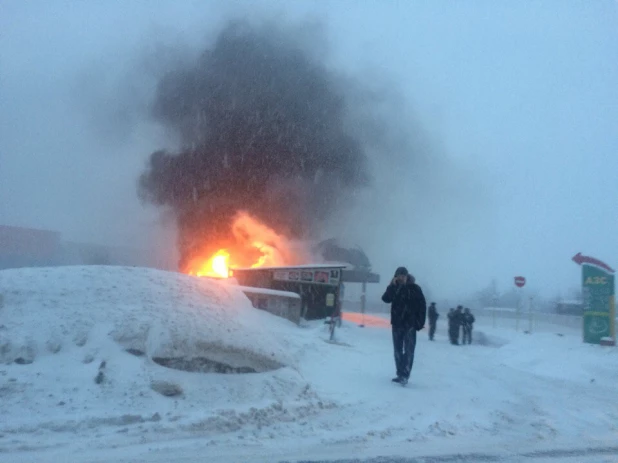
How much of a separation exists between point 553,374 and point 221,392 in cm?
687

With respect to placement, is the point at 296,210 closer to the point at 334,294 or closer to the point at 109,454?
the point at 334,294

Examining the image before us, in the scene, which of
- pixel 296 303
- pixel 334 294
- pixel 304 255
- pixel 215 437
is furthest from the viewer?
pixel 304 255

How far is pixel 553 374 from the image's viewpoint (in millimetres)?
9812

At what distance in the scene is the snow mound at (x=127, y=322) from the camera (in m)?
5.86

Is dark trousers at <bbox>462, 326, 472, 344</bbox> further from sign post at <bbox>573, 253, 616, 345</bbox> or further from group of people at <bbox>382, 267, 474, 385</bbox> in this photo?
group of people at <bbox>382, 267, 474, 385</bbox>

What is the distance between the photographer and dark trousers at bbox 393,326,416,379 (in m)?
7.14

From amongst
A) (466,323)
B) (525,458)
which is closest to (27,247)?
(466,323)

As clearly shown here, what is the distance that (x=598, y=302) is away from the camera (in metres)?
14.5

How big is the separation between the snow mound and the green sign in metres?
10.7

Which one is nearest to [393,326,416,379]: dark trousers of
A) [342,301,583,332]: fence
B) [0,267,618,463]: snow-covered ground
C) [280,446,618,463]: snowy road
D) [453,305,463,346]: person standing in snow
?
[0,267,618,463]: snow-covered ground

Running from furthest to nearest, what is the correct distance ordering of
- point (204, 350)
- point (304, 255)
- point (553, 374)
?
point (304, 255) → point (553, 374) → point (204, 350)

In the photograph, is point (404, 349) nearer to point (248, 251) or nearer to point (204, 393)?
point (204, 393)

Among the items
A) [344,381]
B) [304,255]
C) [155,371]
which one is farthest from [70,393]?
[304,255]

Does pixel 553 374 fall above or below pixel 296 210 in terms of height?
below
